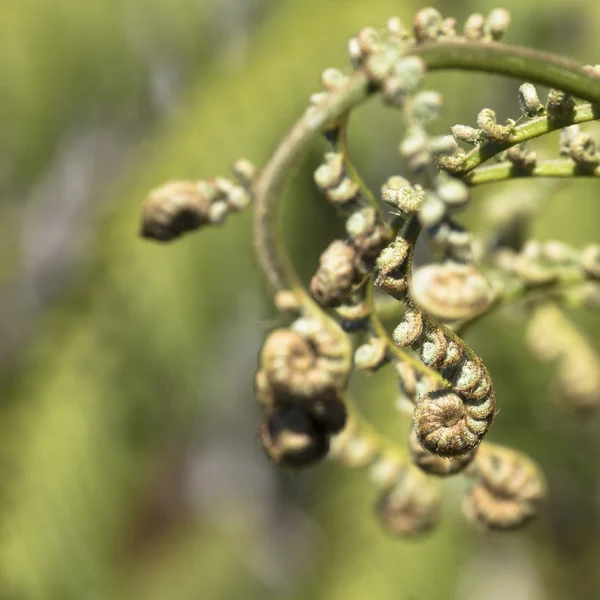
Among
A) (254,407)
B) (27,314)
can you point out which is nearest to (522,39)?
(27,314)

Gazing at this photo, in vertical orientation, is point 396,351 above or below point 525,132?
below

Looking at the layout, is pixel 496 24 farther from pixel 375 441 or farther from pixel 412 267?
pixel 375 441

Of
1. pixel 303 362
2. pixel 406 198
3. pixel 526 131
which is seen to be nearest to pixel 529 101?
pixel 526 131

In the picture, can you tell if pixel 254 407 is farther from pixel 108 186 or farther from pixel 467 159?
pixel 467 159

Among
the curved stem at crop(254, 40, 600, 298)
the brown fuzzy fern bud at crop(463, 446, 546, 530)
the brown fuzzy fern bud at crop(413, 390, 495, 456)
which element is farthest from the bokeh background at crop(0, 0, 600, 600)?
the brown fuzzy fern bud at crop(413, 390, 495, 456)

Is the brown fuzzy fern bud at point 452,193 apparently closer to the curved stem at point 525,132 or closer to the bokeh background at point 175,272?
the curved stem at point 525,132
